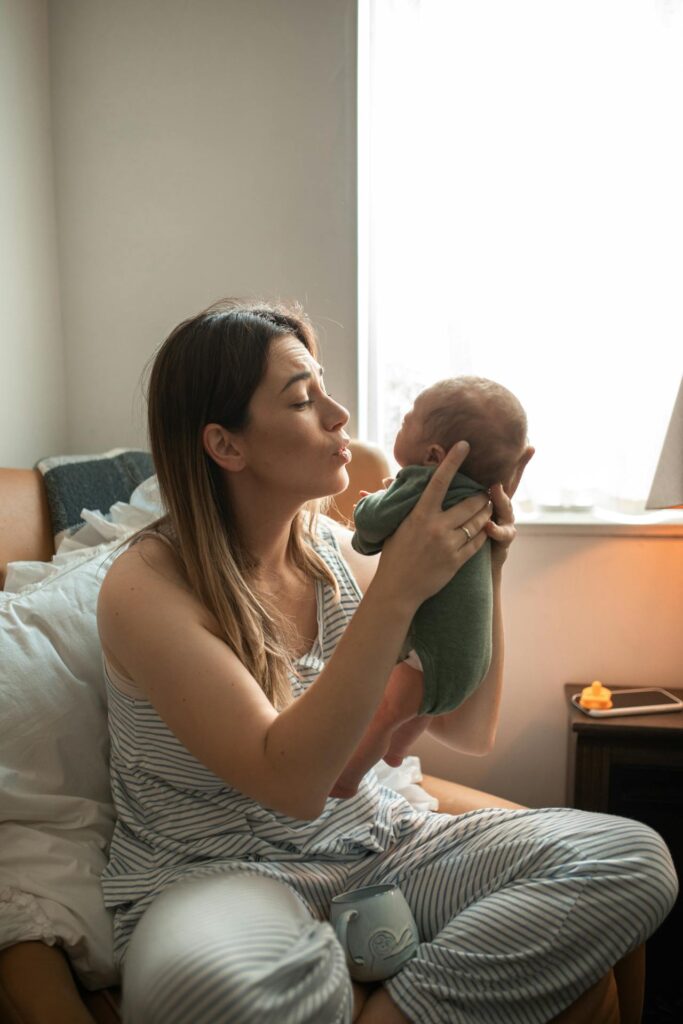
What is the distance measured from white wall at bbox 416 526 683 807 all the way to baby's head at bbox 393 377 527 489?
1.01 meters

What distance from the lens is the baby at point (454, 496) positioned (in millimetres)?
1174

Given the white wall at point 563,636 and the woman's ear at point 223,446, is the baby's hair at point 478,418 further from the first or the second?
the white wall at point 563,636

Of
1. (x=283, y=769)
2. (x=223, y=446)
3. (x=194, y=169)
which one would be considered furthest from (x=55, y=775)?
(x=194, y=169)

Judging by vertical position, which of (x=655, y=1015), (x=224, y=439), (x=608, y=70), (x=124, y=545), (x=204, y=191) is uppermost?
(x=608, y=70)

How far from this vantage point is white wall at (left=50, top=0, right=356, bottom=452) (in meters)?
2.19

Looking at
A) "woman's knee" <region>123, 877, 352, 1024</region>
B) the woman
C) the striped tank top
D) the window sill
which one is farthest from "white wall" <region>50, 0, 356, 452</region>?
"woman's knee" <region>123, 877, 352, 1024</region>

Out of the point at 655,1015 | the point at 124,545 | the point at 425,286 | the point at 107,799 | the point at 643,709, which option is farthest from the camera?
the point at 425,286

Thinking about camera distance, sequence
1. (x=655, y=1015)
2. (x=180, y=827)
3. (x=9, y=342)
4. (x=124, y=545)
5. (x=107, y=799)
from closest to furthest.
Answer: (x=180, y=827) < (x=107, y=799) < (x=124, y=545) < (x=655, y=1015) < (x=9, y=342)

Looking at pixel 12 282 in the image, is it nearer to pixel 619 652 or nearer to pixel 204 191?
pixel 204 191

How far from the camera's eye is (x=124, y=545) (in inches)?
60.5

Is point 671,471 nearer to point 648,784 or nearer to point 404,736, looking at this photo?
point 648,784

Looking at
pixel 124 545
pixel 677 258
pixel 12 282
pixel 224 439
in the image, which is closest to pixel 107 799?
pixel 124 545

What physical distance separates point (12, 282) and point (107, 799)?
4.14 ft

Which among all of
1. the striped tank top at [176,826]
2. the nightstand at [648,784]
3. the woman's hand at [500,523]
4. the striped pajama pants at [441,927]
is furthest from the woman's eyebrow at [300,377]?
the nightstand at [648,784]
